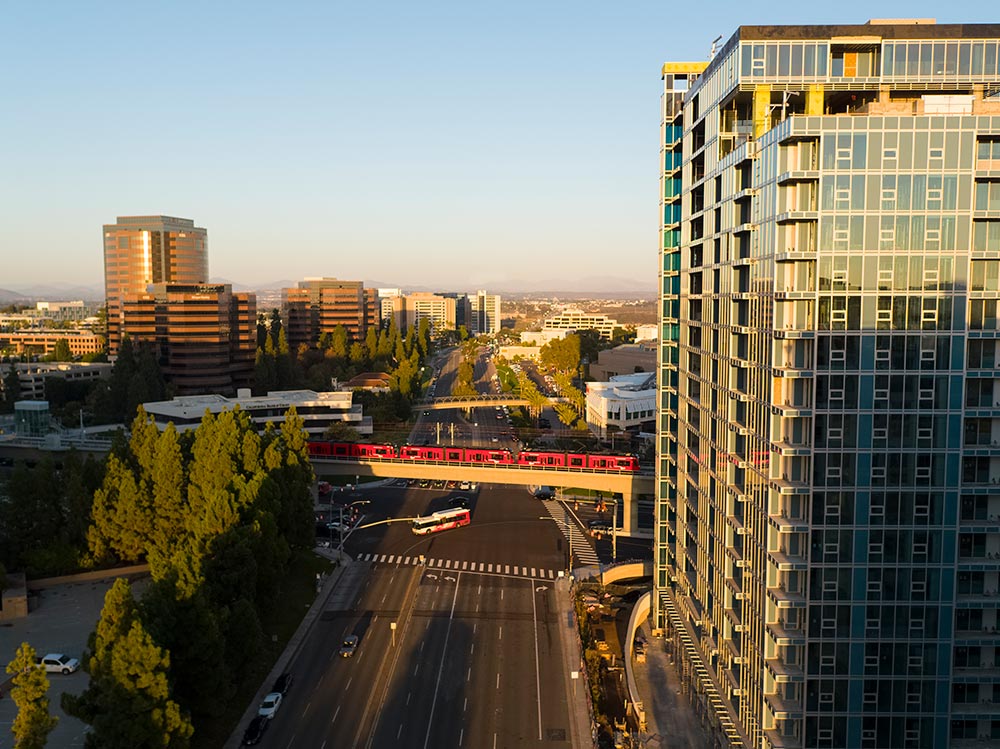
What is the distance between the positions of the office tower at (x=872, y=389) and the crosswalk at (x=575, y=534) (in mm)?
37622

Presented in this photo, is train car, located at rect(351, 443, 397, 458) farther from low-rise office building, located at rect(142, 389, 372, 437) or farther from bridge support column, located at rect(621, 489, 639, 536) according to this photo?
low-rise office building, located at rect(142, 389, 372, 437)

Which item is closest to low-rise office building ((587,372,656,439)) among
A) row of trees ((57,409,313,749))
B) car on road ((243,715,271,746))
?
row of trees ((57,409,313,749))

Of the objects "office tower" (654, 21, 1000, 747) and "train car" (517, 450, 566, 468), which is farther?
"train car" (517, 450, 566, 468)

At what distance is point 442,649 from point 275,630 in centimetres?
1272

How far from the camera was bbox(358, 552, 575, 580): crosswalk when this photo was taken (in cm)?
7700

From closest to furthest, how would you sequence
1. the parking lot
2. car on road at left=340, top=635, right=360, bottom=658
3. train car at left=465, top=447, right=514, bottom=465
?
the parking lot, car on road at left=340, top=635, right=360, bottom=658, train car at left=465, top=447, right=514, bottom=465

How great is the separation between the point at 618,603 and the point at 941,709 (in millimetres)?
34181

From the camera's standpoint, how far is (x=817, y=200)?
38.0 metres

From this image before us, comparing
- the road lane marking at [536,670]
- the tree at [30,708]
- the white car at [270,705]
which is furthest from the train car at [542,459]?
the tree at [30,708]

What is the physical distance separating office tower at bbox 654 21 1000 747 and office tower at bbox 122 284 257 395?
124 metres

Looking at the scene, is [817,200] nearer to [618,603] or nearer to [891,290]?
[891,290]

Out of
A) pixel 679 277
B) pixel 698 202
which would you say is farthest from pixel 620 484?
pixel 698 202

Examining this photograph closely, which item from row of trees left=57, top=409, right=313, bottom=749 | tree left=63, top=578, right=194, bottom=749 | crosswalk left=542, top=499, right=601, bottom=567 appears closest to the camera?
tree left=63, top=578, right=194, bottom=749

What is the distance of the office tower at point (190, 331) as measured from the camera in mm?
148875
